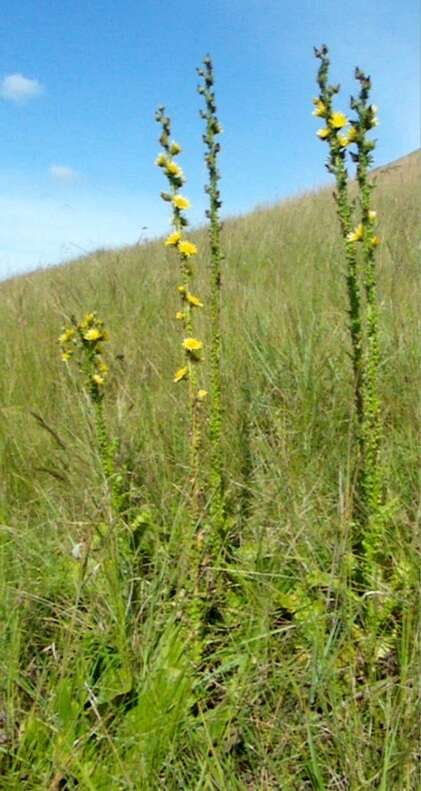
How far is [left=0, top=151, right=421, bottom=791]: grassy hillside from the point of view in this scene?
119 cm

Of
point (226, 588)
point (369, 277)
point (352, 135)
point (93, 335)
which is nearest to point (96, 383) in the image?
point (93, 335)

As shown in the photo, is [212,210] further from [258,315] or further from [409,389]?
[258,315]

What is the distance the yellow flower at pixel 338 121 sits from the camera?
56.7 inches

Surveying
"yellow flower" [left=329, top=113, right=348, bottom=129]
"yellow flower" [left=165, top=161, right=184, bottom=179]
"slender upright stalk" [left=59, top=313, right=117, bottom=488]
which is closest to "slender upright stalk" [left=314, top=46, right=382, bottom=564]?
"yellow flower" [left=329, top=113, right=348, bottom=129]

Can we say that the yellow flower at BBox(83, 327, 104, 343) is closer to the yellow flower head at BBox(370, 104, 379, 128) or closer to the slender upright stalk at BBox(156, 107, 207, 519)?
the slender upright stalk at BBox(156, 107, 207, 519)

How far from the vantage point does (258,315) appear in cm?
299

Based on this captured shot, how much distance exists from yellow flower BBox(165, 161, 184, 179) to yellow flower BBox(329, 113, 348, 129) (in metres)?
0.42

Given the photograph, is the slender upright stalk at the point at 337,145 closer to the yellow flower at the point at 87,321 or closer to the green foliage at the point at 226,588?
the green foliage at the point at 226,588

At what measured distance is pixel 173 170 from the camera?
5.28ft

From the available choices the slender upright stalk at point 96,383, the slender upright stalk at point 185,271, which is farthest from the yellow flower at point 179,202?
the slender upright stalk at point 96,383

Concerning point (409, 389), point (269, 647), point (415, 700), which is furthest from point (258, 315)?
point (415, 700)

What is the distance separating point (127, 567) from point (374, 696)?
75 cm

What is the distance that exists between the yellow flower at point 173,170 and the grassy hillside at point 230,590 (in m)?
0.88

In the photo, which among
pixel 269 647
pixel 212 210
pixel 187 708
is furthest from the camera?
pixel 212 210
